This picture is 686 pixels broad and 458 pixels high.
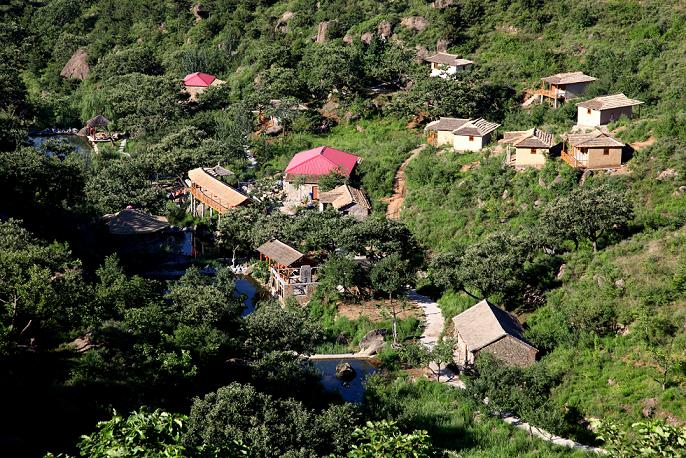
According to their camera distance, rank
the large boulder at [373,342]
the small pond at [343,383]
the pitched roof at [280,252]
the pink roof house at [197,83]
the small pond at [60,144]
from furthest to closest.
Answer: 1. the pink roof house at [197,83]
2. the small pond at [60,144]
3. the pitched roof at [280,252]
4. the large boulder at [373,342]
5. the small pond at [343,383]

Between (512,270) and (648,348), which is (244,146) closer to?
(512,270)

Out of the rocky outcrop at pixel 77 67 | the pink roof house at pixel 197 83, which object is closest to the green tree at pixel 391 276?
the pink roof house at pixel 197 83

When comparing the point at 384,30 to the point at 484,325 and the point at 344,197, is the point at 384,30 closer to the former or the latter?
the point at 344,197

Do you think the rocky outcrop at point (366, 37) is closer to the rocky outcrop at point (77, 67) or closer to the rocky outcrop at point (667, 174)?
the rocky outcrop at point (77, 67)

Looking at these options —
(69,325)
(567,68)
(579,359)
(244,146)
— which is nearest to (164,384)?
(69,325)

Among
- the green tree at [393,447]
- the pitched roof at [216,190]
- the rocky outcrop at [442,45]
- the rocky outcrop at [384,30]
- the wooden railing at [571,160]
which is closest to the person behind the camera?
the green tree at [393,447]

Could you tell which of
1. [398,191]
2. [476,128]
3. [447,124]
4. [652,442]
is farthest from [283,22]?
[652,442]
